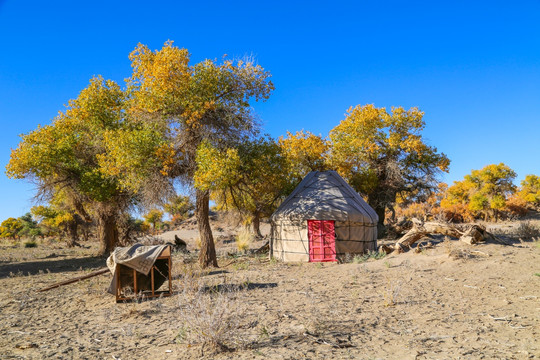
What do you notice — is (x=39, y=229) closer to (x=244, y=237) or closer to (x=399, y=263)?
(x=244, y=237)

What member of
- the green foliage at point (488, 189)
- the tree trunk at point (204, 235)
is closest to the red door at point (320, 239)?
the tree trunk at point (204, 235)

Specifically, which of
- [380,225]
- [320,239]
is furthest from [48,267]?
[380,225]

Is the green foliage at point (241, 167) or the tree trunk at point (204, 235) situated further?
the tree trunk at point (204, 235)

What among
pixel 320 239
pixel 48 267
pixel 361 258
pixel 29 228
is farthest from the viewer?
pixel 29 228

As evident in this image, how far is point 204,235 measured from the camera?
624 inches

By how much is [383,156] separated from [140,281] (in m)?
21.5

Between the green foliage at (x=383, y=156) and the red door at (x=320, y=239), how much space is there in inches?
398

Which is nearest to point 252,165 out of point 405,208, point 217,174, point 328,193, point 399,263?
point 217,174

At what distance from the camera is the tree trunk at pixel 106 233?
72.3 ft

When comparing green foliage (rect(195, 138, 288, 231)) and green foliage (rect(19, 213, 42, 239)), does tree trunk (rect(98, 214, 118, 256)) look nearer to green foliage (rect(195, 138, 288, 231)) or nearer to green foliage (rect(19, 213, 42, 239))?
green foliage (rect(195, 138, 288, 231))

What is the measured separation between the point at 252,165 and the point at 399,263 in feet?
22.3

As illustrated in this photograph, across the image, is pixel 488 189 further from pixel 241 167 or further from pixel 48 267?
pixel 48 267

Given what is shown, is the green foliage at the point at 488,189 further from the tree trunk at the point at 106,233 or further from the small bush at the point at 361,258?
the tree trunk at the point at 106,233

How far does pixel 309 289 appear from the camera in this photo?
9.61 metres
